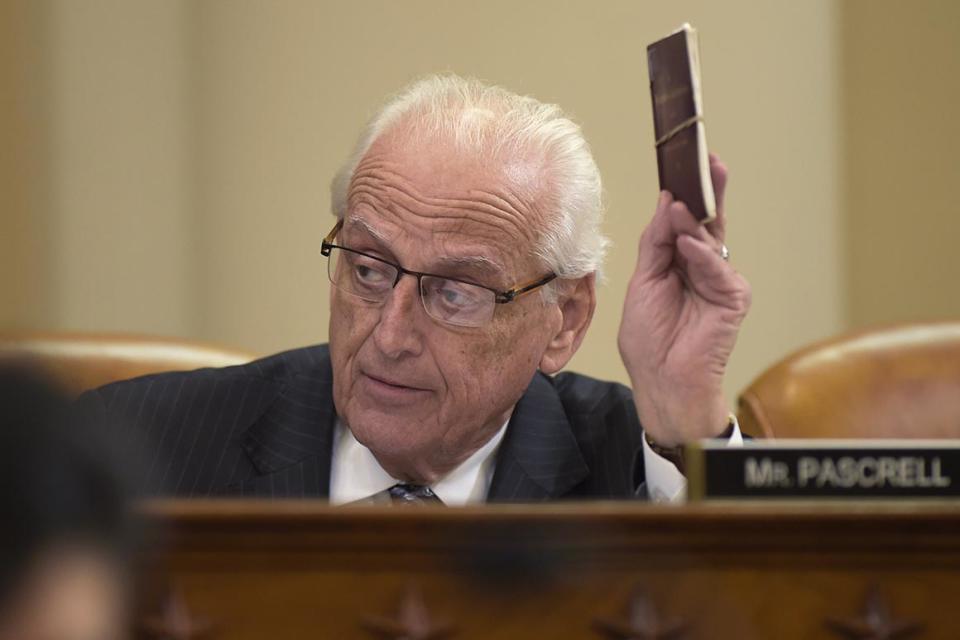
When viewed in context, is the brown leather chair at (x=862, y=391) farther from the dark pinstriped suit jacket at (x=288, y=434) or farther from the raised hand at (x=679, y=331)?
the raised hand at (x=679, y=331)

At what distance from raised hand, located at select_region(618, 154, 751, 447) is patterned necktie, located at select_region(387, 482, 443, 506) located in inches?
13.5

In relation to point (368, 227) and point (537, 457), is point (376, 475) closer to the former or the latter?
point (537, 457)

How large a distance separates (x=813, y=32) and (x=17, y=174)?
5.94 ft

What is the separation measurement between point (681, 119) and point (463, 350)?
1.91 feet

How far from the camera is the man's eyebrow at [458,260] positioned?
1765 mm

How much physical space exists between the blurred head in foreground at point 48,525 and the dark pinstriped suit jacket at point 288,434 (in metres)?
1.43

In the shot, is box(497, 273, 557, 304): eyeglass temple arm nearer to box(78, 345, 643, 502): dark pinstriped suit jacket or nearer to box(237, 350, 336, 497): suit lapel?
box(78, 345, 643, 502): dark pinstriped suit jacket

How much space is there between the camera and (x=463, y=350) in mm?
1769

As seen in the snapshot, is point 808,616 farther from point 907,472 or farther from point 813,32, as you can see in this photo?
point 813,32

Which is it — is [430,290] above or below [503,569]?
above

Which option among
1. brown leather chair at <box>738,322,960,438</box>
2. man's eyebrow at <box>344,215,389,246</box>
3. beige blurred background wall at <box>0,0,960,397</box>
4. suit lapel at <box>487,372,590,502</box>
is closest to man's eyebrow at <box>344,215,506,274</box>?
man's eyebrow at <box>344,215,389,246</box>

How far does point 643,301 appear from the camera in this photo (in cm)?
171

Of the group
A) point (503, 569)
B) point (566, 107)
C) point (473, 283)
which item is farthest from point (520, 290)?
point (566, 107)

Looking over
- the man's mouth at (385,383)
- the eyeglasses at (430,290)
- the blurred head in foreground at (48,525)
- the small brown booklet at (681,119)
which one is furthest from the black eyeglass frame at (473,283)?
the blurred head in foreground at (48,525)
